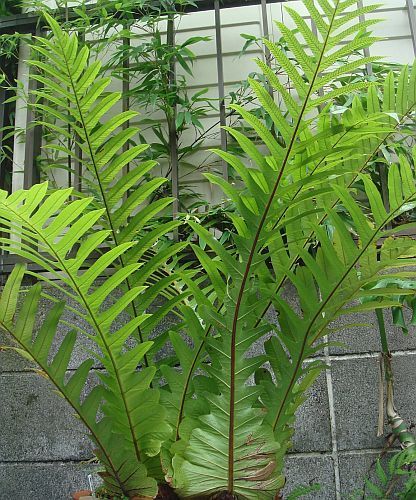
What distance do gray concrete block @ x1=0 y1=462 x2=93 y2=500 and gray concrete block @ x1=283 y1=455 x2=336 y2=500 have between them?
61 centimetres

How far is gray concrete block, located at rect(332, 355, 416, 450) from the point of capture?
1.74 m

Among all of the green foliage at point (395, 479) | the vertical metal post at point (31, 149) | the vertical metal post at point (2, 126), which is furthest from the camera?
the vertical metal post at point (2, 126)

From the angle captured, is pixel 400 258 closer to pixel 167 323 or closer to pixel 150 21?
pixel 167 323

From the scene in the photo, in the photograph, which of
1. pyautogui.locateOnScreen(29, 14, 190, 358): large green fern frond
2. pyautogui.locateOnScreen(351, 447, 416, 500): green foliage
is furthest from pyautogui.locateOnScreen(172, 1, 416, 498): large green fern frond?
pyautogui.locateOnScreen(351, 447, 416, 500): green foliage

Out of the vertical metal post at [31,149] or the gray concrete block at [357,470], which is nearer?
the gray concrete block at [357,470]

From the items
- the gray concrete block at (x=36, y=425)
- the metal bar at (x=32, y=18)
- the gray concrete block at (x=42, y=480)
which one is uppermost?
the metal bar at (x=32, y=18)

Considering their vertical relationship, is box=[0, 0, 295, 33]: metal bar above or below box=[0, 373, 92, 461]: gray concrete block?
above

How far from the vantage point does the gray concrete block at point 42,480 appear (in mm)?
1816

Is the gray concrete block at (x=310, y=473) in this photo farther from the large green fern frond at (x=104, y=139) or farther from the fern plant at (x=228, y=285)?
the large green fern frond at (x=104, y=139)

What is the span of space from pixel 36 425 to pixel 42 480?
0.17 meters

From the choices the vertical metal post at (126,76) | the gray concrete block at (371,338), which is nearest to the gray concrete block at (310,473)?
the gray concrete block at (371,338)

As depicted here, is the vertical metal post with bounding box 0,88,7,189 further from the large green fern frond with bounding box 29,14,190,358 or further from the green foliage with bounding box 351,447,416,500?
the green foliage with bounding box 351,447,416,500

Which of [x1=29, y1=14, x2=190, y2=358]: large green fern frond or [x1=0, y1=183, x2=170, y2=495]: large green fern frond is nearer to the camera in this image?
[x1=0, y1=183, x2=170, y2=495]: large green fern frond

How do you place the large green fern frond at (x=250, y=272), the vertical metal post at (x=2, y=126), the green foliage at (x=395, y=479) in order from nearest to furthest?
the large green fern frond at (x=250, y=272), the green foliage at (x=395, y=479), the vertical metal post at (x=2, y=126)
